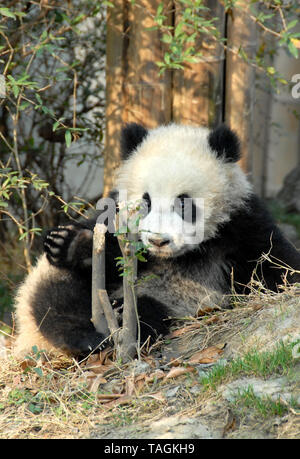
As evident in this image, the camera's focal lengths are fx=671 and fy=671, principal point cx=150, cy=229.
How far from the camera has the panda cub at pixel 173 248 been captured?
4586mm

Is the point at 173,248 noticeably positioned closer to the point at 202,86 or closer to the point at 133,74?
the point at 202,86

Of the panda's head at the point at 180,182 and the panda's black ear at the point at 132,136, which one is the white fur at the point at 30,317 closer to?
the panda's head at the point at 180,182

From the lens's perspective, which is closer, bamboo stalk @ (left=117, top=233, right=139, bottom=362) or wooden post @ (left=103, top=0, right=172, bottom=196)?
bamboo stalk @ (left=117, top=233, right=139, bottom=362)

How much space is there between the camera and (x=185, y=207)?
15.3ft

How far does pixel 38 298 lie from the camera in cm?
482

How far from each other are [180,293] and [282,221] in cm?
531

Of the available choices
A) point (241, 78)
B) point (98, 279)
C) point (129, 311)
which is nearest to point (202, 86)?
point (241, 78)

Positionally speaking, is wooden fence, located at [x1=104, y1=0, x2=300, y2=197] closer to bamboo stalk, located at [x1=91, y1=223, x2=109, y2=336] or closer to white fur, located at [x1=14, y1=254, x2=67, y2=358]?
white fur, located at [x1=14, y1=254, x2=67, y2=358]

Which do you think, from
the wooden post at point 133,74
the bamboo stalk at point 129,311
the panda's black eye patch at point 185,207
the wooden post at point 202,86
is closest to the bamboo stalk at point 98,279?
the bamboo stalk at point 129,311

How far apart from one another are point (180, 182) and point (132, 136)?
664mm

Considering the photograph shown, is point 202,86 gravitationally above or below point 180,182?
above

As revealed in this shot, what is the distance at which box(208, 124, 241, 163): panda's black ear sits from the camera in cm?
477

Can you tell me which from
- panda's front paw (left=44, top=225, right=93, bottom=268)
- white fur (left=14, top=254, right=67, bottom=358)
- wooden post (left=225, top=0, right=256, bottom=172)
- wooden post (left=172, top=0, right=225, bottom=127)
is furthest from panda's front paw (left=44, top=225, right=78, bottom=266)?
wooden post (left=225, top=0, right=256, bottom=172)
